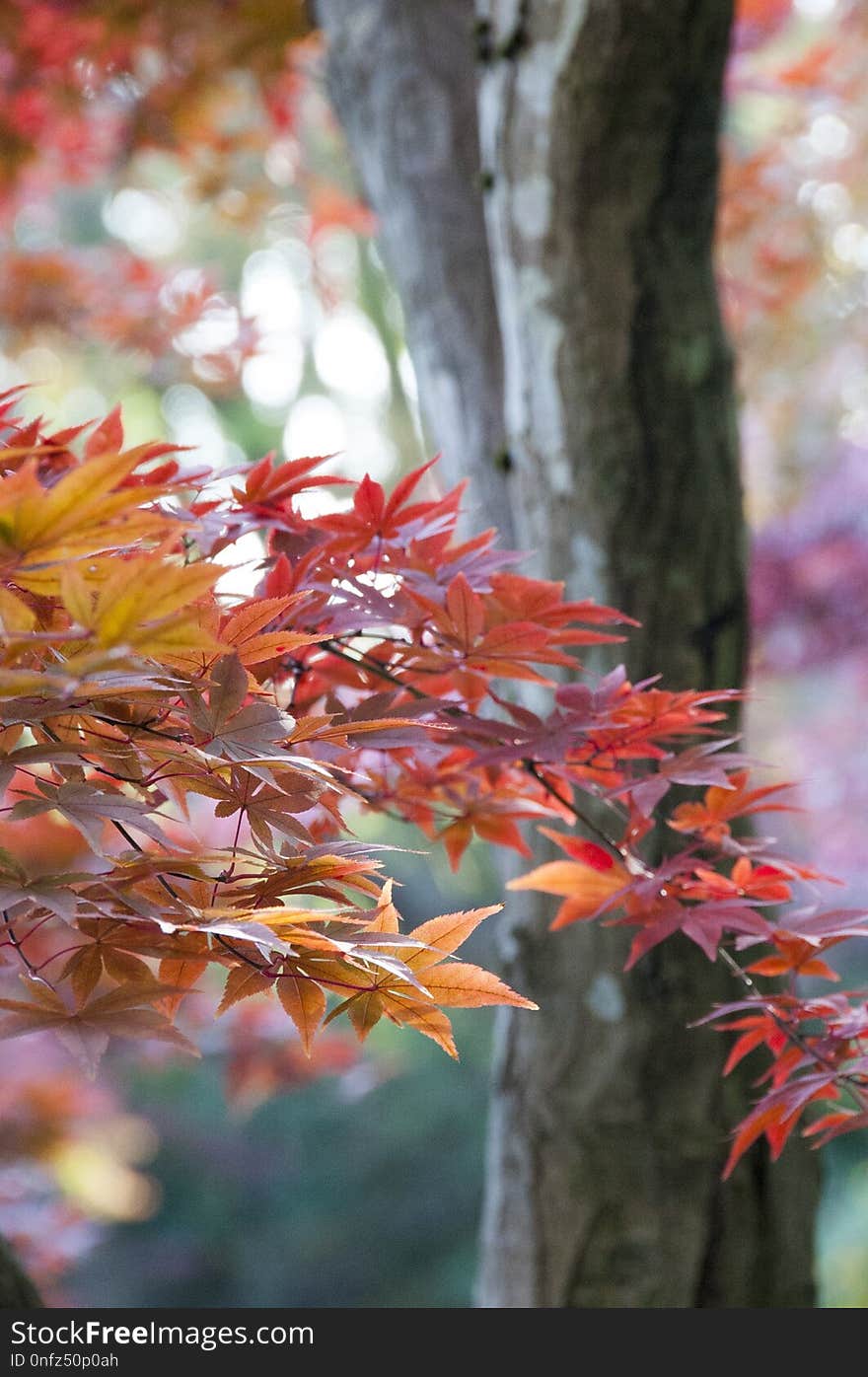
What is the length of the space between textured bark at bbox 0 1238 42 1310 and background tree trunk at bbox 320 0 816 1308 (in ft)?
1.36

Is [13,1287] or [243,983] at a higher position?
[243,983]

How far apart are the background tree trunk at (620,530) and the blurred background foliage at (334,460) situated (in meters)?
0.92

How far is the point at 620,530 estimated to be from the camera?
3.18 feet

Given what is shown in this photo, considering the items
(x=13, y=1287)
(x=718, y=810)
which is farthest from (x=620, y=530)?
(x=13, y=1287)

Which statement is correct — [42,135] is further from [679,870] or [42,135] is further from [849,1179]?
[849,1179]

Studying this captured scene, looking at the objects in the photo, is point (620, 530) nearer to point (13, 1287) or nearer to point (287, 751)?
point (287, 751)

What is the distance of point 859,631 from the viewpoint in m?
3.12

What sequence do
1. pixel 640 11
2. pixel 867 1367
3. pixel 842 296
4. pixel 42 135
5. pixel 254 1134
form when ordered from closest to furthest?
pixel 867 1367
pixel 640 11
pixel 42 135
pixel 842 296
pixel 254 1134

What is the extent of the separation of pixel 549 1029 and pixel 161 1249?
3621 mm

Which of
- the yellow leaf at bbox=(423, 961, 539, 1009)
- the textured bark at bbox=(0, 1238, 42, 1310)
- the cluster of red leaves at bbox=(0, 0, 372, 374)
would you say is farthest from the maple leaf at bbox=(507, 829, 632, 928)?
the cluster of red leaves at bbox=(0, 0, 372, 374)

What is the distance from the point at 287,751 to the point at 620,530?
573 mm

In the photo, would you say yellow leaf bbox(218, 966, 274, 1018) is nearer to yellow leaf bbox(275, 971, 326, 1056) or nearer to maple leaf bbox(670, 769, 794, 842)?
yellow leaf bbox(275, 971, 326, 1056)

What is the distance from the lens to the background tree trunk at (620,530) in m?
0.93

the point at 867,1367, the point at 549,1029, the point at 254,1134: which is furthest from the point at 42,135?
the point at 254,1134
